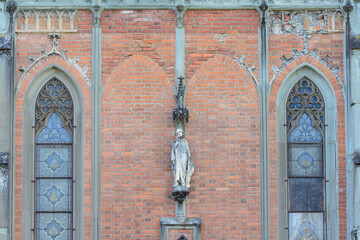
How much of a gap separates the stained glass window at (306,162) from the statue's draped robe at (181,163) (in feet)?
6.85

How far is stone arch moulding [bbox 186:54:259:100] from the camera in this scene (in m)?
17.6

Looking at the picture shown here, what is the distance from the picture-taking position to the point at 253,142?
683 inches

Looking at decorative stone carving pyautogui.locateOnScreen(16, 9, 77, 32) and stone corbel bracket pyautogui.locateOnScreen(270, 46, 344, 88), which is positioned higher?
decorative stone carving pyautogui.locateOnScreen(16, 9, 77, 32)

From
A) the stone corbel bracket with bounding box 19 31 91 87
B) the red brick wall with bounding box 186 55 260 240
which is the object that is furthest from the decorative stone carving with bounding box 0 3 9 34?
the red brick wall with bounding box 186 55 260 240

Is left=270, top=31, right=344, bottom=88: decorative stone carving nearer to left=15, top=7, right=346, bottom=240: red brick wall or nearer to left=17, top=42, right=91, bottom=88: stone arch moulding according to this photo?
left=15, top=7, right=346, bottom=240: red brick wall

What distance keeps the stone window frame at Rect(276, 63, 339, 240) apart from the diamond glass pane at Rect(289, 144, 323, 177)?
15cm

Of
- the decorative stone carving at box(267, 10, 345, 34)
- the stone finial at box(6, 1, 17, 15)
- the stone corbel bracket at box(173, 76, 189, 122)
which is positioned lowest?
the stone corbel bracket at box(173, 76, 189, 122)

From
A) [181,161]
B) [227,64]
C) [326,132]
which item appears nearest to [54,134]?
[181,161]

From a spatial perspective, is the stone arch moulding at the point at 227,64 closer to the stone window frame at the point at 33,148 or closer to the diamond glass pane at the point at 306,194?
the diamond glass pane at the point at 306,194

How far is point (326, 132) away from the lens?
1755 cm

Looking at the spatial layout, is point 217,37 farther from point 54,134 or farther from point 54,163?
point 54,163

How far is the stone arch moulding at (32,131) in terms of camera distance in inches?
677

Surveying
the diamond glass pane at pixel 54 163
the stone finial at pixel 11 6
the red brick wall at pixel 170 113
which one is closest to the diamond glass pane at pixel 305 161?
the red brick wall at pixel 170 113

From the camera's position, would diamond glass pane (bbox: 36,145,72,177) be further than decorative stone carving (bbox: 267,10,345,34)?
No
